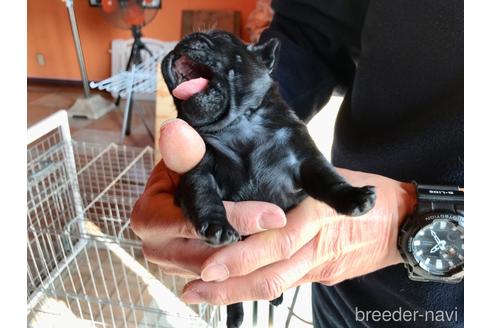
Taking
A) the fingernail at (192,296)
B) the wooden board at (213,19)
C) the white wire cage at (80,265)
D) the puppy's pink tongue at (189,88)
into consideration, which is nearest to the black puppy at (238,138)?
the puppy's pink tongue at (189,88)

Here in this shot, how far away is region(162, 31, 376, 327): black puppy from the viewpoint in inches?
19.1

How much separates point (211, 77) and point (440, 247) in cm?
34

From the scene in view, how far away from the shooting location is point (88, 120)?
3037 mm

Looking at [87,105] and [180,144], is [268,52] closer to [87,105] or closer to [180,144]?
[180,144]

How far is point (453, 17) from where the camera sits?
510 millimetres

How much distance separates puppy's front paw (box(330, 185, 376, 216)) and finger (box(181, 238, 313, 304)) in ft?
0.21

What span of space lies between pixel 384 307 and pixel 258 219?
0.26 m

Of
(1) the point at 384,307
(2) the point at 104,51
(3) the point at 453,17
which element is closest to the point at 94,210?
(1) the point at 384,307

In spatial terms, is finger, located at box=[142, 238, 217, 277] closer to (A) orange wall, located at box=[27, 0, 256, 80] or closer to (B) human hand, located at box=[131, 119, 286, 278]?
(B) human hand, located at box=[131, 119, 286, 278]

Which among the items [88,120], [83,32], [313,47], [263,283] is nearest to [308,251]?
[263,283]

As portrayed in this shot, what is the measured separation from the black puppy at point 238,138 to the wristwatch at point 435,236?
0.09 metres

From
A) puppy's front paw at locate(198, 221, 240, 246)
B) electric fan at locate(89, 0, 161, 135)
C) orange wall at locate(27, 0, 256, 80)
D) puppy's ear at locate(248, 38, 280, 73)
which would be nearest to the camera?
puppy's front paw at locate(198, 221, 240, 246)

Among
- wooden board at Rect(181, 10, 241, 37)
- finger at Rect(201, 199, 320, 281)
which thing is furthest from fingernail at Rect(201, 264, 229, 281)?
wooden board at Rect(181, 10, 241, 37)
